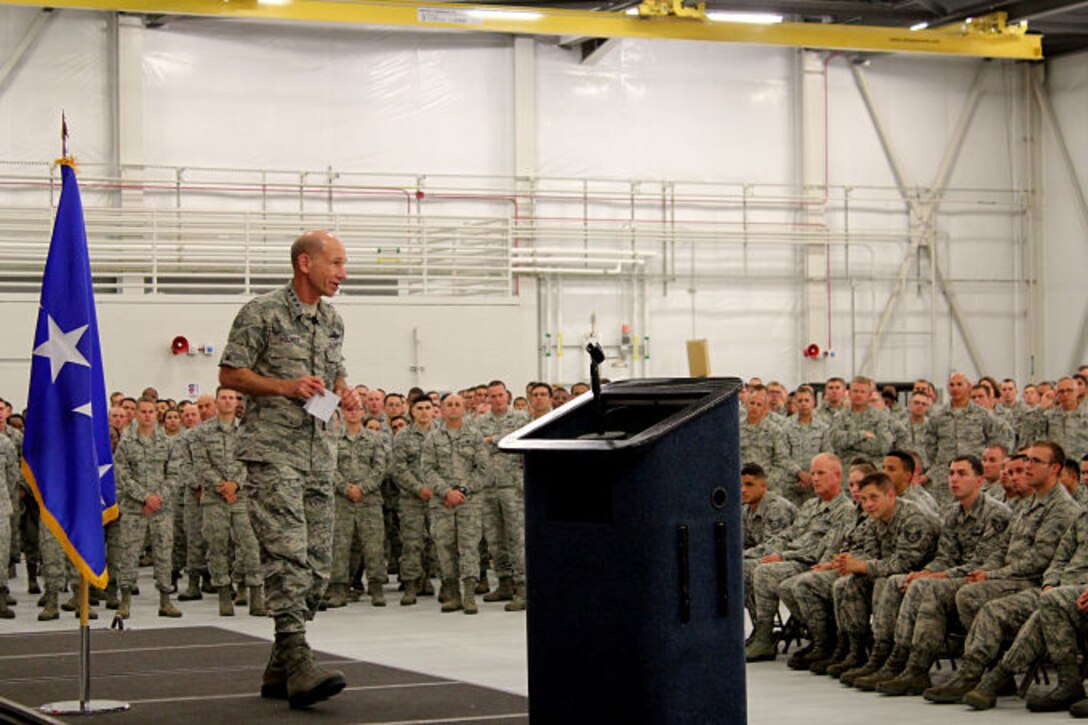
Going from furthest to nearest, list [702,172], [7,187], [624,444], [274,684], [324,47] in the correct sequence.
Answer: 1. [702,172]
2. [324,47]
3. [7,187]
4. [274,684]
5. [624,444]

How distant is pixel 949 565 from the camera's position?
8781 mm

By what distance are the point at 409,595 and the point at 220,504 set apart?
159 centimetres

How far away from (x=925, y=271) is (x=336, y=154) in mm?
8533

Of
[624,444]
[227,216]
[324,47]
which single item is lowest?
[624,444]

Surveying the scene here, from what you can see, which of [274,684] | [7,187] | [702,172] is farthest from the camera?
[702,172]

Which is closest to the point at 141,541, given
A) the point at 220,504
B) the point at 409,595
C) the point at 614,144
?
the point at 220,504

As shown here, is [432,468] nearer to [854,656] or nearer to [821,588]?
[821,588]

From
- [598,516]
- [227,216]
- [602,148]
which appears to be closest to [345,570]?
[227,216]

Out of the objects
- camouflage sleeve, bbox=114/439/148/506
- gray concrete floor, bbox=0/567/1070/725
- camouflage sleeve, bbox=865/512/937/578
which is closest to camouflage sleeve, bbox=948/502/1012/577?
camouflage sleeve, bbox=865/512/937/578

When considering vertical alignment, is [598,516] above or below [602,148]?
below

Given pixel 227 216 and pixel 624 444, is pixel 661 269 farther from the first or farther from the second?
pixel 624 444

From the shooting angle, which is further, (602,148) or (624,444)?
(602,148)

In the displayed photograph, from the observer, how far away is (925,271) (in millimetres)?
24891

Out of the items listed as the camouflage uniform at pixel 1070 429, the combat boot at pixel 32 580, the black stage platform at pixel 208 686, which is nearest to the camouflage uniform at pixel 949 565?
the black stage platform at pixel 208 686
